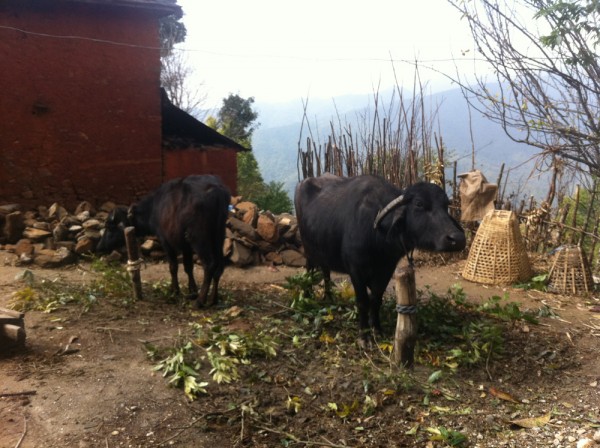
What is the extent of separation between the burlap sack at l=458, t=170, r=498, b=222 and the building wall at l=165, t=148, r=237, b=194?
5150mm

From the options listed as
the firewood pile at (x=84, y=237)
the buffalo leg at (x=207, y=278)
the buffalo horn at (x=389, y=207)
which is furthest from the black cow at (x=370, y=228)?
the firewood pile at (x=84, y=237)

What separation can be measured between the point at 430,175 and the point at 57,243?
603 cm

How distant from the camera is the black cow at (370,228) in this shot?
170 inches

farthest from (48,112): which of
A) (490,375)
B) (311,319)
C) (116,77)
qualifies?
(490,375)

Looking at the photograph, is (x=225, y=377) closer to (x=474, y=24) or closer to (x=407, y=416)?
(x=407, y=416)

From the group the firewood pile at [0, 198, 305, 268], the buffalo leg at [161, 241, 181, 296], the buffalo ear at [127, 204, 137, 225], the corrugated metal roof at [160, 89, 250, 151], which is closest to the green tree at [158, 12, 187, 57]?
the corrugated metal roof at [160, 89, 250, 151]

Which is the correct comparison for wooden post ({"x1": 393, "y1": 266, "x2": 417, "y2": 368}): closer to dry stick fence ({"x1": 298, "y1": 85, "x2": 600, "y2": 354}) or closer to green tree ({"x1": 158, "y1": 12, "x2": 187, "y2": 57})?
dry stick fence ({"x1": 298, "y1": 85, "x2": 600, "y2": 354})

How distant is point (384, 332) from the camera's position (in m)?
5.05

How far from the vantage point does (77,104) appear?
910 cm

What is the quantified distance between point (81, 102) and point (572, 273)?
8125 mm

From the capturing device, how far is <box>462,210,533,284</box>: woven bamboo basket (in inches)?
291

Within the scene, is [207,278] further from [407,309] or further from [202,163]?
[202,163]

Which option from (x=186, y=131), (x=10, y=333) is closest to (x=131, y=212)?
(x=10, y=333)

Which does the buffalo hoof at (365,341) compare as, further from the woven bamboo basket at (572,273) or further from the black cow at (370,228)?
the woven bamboo basket at (572,273)
